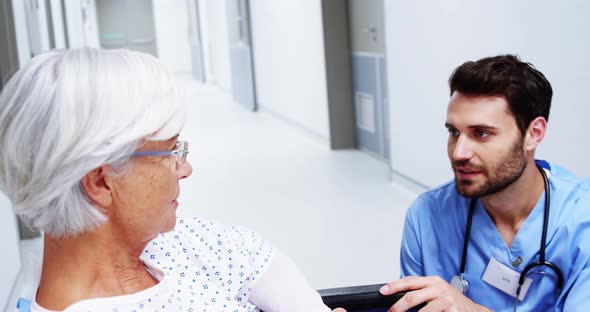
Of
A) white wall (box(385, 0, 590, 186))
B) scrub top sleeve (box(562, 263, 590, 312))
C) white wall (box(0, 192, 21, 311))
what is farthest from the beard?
white wall (box(0, 192, 21, 311))

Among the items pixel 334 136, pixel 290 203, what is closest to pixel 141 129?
pixel 290 203

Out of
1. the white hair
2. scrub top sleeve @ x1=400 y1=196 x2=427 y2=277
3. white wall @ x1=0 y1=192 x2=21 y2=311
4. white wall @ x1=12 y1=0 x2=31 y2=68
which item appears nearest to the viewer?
the white hair

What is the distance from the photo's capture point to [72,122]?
0.91 meters

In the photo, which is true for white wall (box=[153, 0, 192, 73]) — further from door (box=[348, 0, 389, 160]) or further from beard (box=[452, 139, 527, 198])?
beard (box=[452, 139, 527, 198])

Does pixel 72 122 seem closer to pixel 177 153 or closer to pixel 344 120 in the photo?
pixel 177 153

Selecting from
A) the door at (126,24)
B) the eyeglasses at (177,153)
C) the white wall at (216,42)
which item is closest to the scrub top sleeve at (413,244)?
the eyeglasses at (177,153)

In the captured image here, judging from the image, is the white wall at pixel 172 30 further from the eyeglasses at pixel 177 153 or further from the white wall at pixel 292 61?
the eyeglasses at pixel 177 153

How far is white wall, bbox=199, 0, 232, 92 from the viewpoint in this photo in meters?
12.1

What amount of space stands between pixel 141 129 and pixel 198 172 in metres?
4.71

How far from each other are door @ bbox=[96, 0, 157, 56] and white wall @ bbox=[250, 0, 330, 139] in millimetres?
8104

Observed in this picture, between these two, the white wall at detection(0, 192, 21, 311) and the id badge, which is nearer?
the id badge

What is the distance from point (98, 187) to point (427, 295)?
2.24 ft

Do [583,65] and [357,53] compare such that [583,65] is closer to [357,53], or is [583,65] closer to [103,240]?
[103,240]

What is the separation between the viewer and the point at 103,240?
104 centimetres
